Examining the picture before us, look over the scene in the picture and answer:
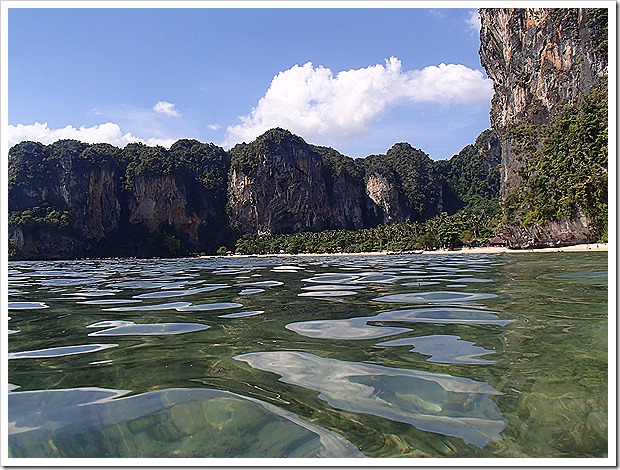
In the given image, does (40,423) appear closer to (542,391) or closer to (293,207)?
(542,391)

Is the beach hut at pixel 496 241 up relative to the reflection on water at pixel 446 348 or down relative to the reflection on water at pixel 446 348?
down

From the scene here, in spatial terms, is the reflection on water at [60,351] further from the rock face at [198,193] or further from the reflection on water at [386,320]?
the rock face at [198,193]

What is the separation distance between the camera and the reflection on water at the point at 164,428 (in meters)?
1.98

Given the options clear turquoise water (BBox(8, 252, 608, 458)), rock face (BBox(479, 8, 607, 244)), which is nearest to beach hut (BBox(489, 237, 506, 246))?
rock face (BBox(479, 8, 607, 244))

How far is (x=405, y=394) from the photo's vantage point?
2510 mm

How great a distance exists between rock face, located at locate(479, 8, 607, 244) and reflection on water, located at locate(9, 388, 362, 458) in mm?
53274

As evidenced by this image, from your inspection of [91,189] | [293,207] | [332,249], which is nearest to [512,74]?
[332,249]

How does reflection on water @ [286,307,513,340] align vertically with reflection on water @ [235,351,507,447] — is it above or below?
below

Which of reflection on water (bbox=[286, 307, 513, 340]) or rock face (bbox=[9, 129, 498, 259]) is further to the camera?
rock face (bbox=[9, 129, 498, 259])

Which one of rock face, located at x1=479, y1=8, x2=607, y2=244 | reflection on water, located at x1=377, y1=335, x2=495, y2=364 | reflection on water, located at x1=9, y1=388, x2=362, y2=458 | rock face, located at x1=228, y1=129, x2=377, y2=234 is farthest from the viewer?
rock face, located at x1=228, y1=129, x2=377, y2=234

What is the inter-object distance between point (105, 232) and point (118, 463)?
126286 millimetres

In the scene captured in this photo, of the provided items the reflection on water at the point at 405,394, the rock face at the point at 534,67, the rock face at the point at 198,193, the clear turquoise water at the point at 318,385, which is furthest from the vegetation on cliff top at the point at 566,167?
the rock face at the point at 198,193

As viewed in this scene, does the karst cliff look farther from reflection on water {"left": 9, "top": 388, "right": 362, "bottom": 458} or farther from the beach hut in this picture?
reflection on water {"left": 9, "top": 388, "right": 362, "bottom": 458}

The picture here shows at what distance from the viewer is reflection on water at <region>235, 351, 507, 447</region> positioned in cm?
212
